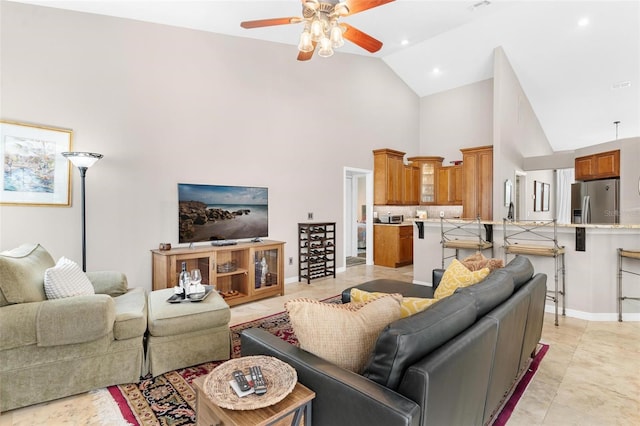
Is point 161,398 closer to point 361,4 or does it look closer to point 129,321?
point 129,321

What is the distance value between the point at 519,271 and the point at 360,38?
92.0 inches

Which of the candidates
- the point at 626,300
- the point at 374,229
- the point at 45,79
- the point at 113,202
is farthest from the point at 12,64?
the point at 626,300

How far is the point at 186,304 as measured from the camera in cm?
258

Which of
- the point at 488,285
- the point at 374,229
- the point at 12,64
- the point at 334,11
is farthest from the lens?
the point at 374,229

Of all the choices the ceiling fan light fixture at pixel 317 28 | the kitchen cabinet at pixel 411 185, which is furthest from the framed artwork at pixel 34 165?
the kitchen cabinet at pixel 411 185

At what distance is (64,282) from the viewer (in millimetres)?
2328

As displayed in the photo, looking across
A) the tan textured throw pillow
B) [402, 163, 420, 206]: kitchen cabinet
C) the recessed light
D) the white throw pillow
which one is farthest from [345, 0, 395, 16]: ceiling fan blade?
the recessed light

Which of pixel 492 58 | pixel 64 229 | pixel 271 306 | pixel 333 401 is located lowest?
pixel 271 306

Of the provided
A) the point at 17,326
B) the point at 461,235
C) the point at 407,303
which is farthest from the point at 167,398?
the point at 461,235

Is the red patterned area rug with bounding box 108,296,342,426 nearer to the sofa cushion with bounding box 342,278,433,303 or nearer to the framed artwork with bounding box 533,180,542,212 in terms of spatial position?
the sofa cushion with bounding box 342,278,433,303

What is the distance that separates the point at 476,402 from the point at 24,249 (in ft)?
10.8

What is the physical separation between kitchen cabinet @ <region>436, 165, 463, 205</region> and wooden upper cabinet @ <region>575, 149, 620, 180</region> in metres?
2.54

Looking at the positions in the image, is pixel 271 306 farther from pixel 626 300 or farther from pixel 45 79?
pixel 626 300

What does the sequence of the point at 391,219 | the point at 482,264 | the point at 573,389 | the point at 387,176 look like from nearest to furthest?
1. the point at 573,389
2. the point at 482,264
3. the point at 387,176
4. the point at 391,219
